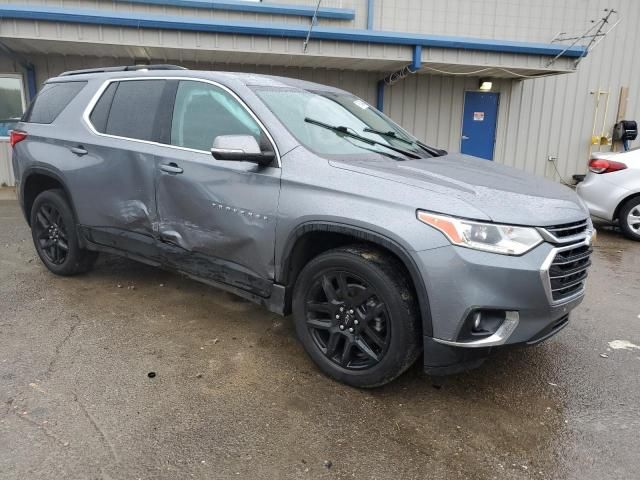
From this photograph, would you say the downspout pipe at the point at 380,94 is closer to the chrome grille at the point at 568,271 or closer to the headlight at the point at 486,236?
the chrome grille at the point at 568,271

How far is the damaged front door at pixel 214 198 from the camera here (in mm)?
3232

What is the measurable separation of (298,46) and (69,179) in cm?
579

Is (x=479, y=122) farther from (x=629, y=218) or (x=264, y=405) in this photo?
(x=264, y=405)

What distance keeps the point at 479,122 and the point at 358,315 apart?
10603 mm

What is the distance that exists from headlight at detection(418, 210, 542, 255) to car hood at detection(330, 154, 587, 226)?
4 cm

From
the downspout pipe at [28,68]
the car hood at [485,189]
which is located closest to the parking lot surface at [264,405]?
the car hood at [485,189]

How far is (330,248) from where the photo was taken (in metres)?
3.20

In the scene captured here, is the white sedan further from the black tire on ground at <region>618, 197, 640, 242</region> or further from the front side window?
the front side window

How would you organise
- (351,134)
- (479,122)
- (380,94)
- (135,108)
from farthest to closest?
(479,122) → (380,94) → (135,108) → (351,134)

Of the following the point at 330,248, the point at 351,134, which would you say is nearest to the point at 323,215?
the point at 330,248

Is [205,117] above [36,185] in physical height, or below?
above

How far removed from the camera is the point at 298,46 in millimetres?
9047

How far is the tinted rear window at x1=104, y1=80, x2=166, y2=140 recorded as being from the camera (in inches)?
154

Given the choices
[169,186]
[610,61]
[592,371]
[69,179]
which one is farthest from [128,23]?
[610,61]
